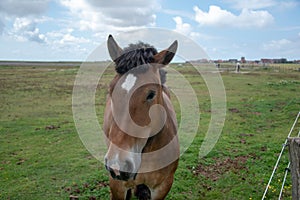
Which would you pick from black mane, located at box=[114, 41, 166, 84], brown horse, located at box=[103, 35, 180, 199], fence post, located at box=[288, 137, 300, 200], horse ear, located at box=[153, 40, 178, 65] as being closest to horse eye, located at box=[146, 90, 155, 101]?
brown horse, located at box=[103, 35, 180, 199]

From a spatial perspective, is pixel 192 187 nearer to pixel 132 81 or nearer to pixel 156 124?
pixel 156 124

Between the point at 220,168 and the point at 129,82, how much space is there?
4.51m

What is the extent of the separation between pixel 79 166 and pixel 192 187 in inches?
112

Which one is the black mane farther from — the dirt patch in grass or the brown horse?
the dirt patch in grass

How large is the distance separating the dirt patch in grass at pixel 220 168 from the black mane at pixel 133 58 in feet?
12.7

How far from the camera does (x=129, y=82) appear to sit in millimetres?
2637

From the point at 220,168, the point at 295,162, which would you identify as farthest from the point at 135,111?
the point at 220,168

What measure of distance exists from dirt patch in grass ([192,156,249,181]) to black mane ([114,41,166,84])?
12.7 feet

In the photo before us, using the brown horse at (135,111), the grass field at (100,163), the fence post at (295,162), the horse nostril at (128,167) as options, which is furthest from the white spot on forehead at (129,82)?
the grass field at (100,163)

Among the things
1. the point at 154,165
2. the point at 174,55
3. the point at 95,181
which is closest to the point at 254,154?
the point at 95,181

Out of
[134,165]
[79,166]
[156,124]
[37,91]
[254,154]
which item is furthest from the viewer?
[37,91]

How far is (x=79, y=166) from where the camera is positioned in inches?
261

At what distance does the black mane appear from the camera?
2.75 meters

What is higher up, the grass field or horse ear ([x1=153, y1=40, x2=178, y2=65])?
horse ear ([x1=153, y1=40, x2=178, y2=65])
